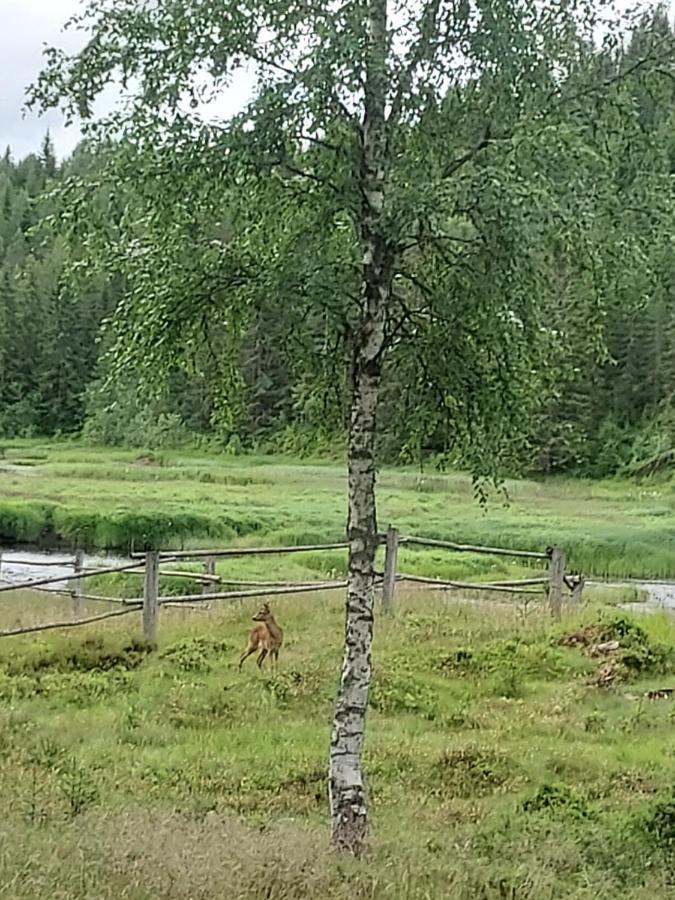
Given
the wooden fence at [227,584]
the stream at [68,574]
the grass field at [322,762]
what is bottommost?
the stream at [68,574]

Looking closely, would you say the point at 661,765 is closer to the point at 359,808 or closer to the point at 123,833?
the point at 359,808

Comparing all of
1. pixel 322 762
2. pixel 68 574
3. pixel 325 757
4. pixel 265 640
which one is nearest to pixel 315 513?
pixel 68 574

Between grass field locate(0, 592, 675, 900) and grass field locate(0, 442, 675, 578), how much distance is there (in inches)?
299

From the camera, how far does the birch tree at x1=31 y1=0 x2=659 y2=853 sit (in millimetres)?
5941

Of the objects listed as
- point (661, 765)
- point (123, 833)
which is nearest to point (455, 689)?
point (661, 765)

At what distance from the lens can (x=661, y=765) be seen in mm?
8727

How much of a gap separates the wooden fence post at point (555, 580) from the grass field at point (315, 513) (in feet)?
16.3

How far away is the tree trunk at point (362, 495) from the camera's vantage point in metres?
6.43

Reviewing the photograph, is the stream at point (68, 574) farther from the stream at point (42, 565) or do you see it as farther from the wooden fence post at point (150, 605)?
the wooden fence post at point (150, 605)

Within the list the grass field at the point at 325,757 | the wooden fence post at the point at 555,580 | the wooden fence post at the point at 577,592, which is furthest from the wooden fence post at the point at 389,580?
the wooden fence post at the point at 577,592

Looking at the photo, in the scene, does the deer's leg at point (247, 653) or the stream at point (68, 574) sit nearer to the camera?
the deer's leg at point (247, 653)

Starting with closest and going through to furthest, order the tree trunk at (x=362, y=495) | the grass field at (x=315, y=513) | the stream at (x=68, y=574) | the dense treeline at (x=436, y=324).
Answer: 1. the dense treeline at (x=436, y=324)
2. the tree trunk at (x=362, y=495)
3. the stream at (x=68, y=574)
4. the grass field at (x=315, y=513)

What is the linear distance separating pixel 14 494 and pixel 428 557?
52.6 ft

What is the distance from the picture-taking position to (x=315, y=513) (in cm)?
3309
